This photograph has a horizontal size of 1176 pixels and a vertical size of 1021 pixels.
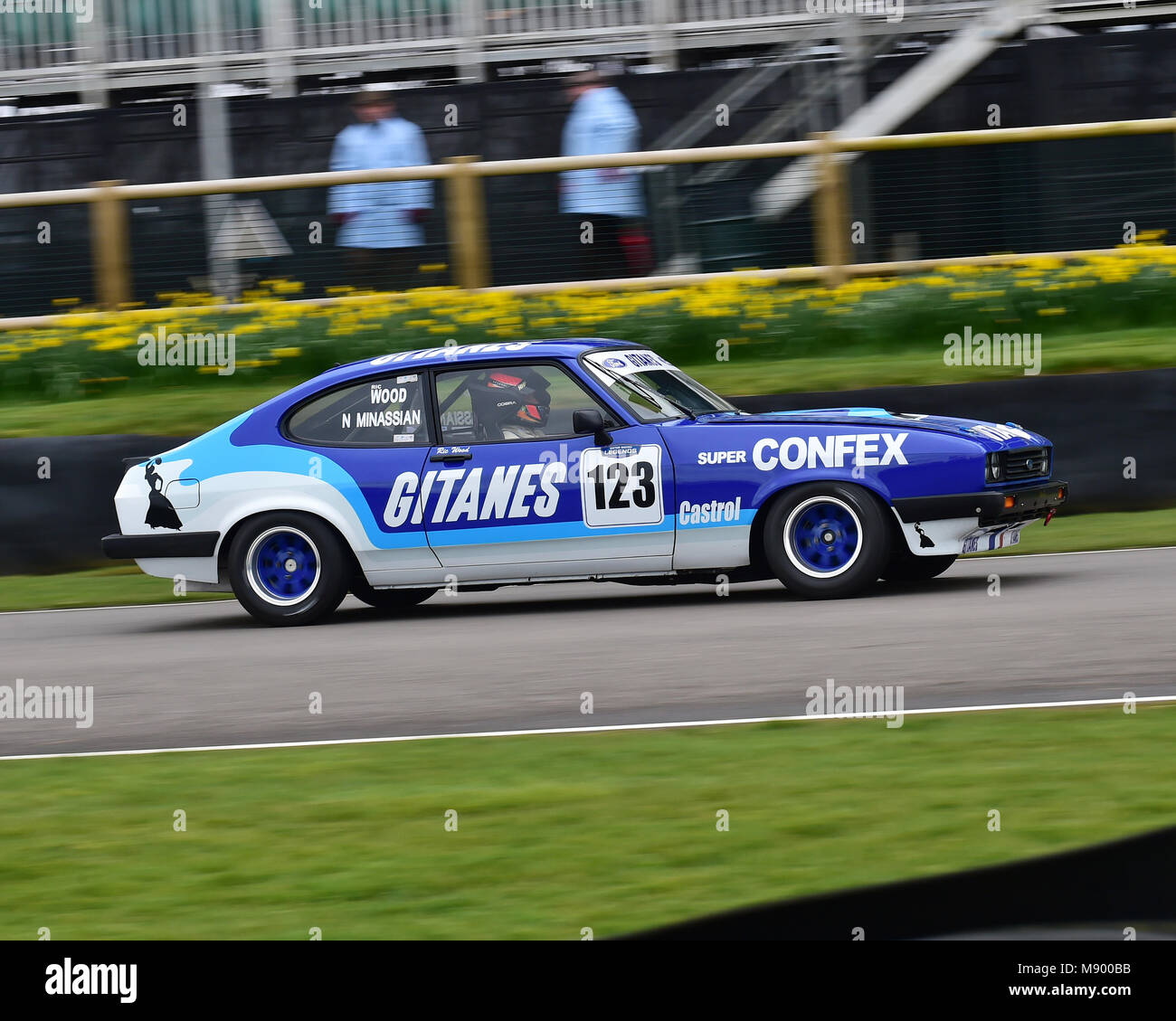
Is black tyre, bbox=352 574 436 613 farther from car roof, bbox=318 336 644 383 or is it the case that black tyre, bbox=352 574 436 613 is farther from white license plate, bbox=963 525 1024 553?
white license plate, bbox=963 525 1024 553

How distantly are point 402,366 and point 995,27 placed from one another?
35.1 ft

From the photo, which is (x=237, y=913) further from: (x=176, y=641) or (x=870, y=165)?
(x=870, y=165)

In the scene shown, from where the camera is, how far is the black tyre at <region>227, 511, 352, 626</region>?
10203 mm

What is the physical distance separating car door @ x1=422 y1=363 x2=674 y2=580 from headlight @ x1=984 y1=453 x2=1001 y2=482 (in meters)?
1.59

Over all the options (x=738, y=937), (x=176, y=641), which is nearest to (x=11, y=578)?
(x=176, y=641)

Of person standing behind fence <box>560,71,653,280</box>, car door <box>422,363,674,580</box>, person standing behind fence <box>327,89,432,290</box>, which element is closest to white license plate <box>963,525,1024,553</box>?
car door <box>422,363,674,580</box>

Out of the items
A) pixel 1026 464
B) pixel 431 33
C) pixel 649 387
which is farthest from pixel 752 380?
pixel 431 33

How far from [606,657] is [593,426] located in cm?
160

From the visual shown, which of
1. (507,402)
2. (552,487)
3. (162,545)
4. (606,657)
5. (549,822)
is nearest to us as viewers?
(549,822)

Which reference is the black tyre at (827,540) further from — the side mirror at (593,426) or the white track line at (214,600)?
the white track line at (214,600)

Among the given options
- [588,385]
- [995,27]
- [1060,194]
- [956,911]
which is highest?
[995,27]

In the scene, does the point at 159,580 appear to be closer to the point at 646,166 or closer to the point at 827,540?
the point at 646,166

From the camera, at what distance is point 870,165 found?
577 inches

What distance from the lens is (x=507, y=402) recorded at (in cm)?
1012
